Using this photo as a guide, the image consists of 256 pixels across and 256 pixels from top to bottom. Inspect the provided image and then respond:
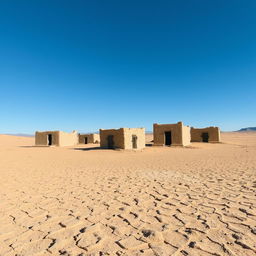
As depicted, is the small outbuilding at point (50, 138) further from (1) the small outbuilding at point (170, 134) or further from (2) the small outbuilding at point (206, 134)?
(2) the small outbuilding at point (206, 134)

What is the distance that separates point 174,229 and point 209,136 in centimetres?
2427

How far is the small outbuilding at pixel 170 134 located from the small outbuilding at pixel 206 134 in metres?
5.68

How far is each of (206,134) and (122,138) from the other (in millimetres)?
14574

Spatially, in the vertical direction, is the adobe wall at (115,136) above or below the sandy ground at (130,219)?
above

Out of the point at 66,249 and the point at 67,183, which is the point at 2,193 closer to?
the point at 67,183

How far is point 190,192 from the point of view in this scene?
4309 mm

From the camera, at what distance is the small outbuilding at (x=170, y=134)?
18.5 m

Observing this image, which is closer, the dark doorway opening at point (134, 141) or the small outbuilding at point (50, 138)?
the dark doorway opening at point (134, 141)

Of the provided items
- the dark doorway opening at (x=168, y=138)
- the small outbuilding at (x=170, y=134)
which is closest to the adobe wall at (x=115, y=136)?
the small outbuilding at (x=170, y=134)

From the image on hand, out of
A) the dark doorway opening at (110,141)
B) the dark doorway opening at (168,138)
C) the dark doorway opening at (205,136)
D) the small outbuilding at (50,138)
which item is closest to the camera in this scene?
the dark doorway opening at (110,141)

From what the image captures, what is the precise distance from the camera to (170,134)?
2008 centimetres

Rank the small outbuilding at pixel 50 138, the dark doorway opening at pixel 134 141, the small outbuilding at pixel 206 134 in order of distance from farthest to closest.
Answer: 1. the small outbuilding at pixel 206 134
2. the small outbuilding at pixel 50 138
3. the dark doorway opening at pixel 134 141

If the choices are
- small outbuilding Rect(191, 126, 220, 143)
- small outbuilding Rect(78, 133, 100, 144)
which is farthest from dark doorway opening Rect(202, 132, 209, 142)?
small outbuilding Rect(78, 133, 100, 144)

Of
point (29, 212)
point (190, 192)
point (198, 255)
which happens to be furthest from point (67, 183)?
point (198, 255)
